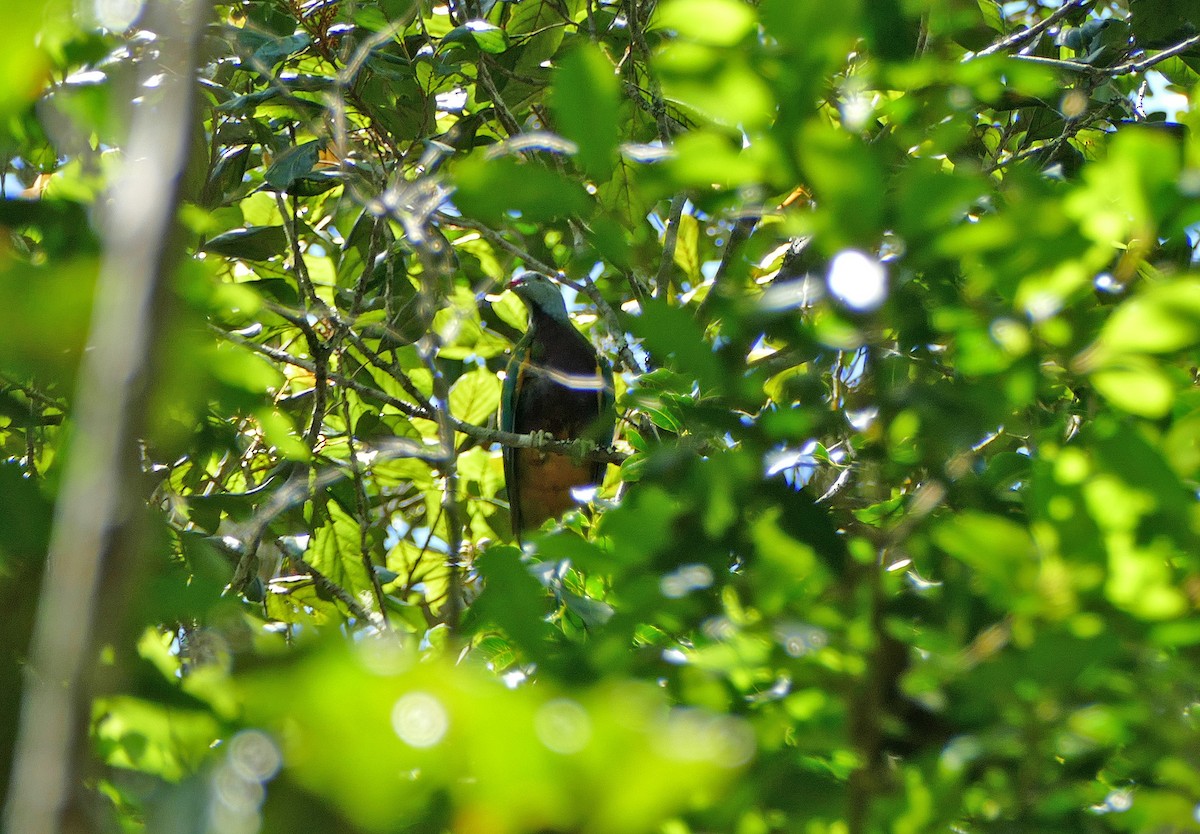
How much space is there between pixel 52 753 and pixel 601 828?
0.24 meters

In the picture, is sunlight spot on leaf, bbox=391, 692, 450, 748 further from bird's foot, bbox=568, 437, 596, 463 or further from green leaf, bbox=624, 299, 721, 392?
bird's foot, bbox=568, 437, 596, 463

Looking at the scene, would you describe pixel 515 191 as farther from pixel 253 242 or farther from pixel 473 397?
pixel 473 397

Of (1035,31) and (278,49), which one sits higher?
(278,49)

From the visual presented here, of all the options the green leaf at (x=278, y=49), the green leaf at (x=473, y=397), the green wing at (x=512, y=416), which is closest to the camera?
the green leaf at (x=278, y=49)

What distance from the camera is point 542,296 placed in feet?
16.9

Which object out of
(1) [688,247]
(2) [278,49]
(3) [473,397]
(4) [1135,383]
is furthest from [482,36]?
(4) [1135,383]

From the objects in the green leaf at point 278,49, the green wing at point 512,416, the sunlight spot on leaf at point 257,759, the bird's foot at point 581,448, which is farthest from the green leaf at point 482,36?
the sunlight spot on leaf at point 257,759

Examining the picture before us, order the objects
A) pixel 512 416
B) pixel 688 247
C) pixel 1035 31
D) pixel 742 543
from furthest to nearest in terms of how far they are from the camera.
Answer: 1. pixel 512 416
2. pixel 688 247
3. pixel 1035 31
4. pixel 742 543

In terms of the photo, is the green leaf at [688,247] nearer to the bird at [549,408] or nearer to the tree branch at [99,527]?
the bird at [549,408]

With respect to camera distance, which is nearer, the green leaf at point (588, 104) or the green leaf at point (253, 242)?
the green leaf at point (588, 104)

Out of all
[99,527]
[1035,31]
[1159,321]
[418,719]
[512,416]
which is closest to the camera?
[99,527]

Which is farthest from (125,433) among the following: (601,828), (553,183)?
(553,183)

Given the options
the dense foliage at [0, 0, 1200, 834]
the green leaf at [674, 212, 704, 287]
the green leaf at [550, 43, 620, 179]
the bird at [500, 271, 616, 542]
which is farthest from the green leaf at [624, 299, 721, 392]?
the bird at [500, 271, 616, 542]

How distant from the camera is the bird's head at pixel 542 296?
5.01 meters
